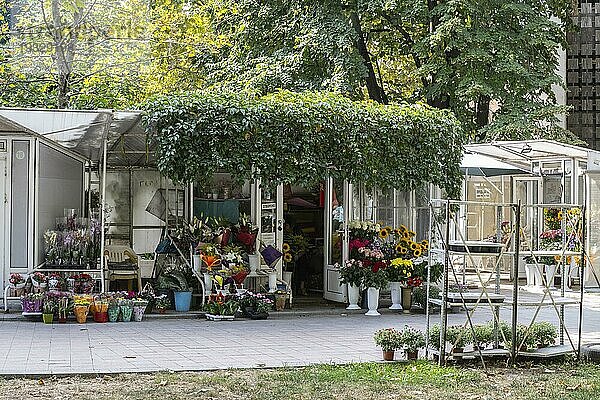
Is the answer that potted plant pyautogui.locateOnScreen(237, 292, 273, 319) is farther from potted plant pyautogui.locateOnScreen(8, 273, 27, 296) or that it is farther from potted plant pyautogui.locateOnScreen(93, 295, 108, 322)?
potted plant pyautogui.locateOnScreen(8, 273, 27, 296)

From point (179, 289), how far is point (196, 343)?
9.89 feet

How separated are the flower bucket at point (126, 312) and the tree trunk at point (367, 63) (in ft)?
31.1

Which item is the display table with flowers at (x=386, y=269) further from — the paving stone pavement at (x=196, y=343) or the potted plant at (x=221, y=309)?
the potted plant at (x=221, y=309)

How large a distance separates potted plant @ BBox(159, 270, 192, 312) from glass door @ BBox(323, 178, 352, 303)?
2.52 m

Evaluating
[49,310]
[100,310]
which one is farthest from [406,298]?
[49,310]

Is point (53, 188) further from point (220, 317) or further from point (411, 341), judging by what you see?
point (411, 341)

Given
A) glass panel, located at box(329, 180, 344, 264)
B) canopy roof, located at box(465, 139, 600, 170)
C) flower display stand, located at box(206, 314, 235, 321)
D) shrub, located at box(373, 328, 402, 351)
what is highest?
canopy roof, located at box(465, 139, 600, 170)

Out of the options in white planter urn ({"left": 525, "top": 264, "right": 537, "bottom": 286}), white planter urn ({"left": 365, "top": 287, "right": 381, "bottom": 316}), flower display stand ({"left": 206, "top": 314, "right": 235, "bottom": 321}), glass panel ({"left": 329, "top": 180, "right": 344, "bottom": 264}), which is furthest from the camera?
white planter urn ({"left": 525, "top": 264, "right": 537, "bottom": 286})

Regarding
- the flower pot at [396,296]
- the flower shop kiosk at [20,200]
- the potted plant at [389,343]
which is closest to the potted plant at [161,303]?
the flower shop kiosk at [20,200]

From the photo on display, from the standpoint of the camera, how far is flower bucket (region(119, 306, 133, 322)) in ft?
40.7

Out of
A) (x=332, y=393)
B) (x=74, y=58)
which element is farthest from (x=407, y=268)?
(x=74, y=58)

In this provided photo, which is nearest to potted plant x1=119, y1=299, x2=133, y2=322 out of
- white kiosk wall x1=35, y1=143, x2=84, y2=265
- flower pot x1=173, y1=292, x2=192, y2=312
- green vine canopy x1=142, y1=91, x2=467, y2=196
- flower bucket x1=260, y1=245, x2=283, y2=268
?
flower pot x1=173, y1=292, x2=192, y2=312

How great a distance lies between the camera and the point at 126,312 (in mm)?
12406

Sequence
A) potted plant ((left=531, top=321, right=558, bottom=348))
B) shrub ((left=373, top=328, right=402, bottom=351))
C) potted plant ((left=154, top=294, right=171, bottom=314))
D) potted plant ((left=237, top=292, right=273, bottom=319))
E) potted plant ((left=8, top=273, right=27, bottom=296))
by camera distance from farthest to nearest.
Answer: potted plant ((left=154, top=294, right=171, bottom=314))
potted plant ((left=237, top=292, right=273, bottom=319))
potted plant ((left=8, top=273, right=27, bottom=296))
potted plant ((left=531, top=321, right=558, bottom=348))
shrub ((left=373, top=328, right=402, bottom=351))
